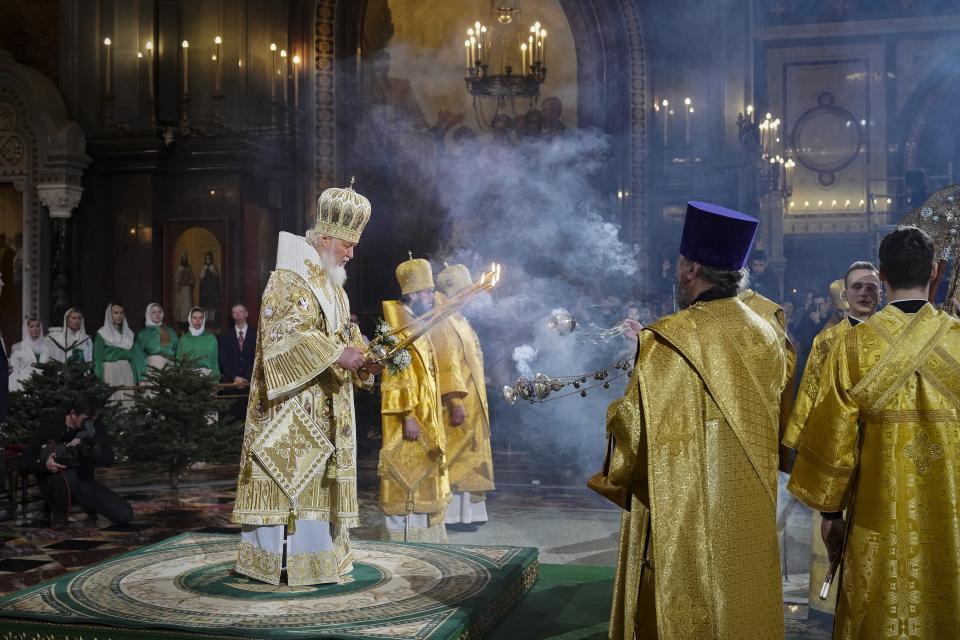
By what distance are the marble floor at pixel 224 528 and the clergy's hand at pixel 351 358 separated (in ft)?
7.21

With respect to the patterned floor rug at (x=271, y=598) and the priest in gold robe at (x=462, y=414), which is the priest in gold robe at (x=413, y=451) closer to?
the priest in gold robe at (x=462, y=414)

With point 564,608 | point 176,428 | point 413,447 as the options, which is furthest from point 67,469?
point 564,608

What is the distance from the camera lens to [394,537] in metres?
6.68

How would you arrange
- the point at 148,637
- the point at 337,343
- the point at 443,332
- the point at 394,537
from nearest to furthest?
the point at 148,637
the point at 337,343
the point at 394,537
the point at 443,332

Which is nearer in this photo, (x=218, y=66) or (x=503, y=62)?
(x=218, y=66)

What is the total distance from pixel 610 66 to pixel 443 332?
6575 millimetres

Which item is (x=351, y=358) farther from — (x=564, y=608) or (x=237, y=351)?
(x=237, y=351)

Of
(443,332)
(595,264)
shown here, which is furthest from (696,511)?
(595,264)

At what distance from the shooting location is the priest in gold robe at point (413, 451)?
658 cm

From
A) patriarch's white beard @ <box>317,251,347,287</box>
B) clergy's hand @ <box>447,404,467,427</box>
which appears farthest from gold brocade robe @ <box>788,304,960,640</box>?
clergy's hand @ <box>447,404,467,427</box>

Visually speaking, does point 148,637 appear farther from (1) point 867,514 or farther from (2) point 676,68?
(2) point 676,68

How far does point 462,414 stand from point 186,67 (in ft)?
23.8

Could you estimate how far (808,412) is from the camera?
3.64m

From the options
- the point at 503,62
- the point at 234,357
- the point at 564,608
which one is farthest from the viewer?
the point at 503,62
